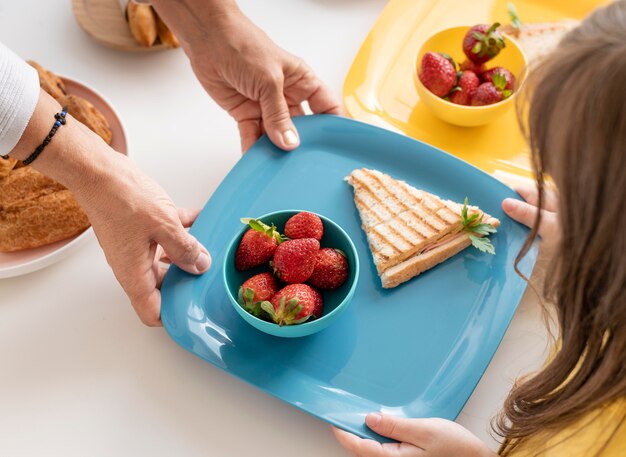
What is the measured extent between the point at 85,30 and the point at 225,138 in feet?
1.97

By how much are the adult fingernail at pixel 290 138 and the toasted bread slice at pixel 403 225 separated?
0.57ft

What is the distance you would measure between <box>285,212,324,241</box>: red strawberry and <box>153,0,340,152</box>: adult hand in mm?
318

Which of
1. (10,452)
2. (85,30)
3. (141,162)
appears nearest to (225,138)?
(141,162)

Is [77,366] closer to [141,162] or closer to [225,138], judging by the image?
[141,162]

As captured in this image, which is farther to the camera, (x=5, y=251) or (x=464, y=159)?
(x=464, y=159)

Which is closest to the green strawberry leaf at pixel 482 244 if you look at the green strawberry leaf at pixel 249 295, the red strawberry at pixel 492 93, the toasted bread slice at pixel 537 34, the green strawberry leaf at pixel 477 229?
the green strawberry leaf at pixel 477 229

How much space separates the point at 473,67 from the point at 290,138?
572 mm

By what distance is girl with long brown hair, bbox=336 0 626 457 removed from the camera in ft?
2.34

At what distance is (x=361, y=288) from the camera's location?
1.37 metres

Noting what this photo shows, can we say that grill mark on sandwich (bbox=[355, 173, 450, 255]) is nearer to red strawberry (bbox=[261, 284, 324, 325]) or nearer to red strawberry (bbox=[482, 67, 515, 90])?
red strawberry (bbox=[261, 284, 324, 325])

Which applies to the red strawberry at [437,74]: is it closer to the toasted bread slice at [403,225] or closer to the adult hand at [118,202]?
the toasted bread slice at [403,225]

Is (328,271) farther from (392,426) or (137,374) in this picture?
Answer: (137,374)

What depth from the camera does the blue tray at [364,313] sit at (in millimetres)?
1230

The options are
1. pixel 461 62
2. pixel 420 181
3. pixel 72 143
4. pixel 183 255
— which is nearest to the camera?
pixel 72 143
